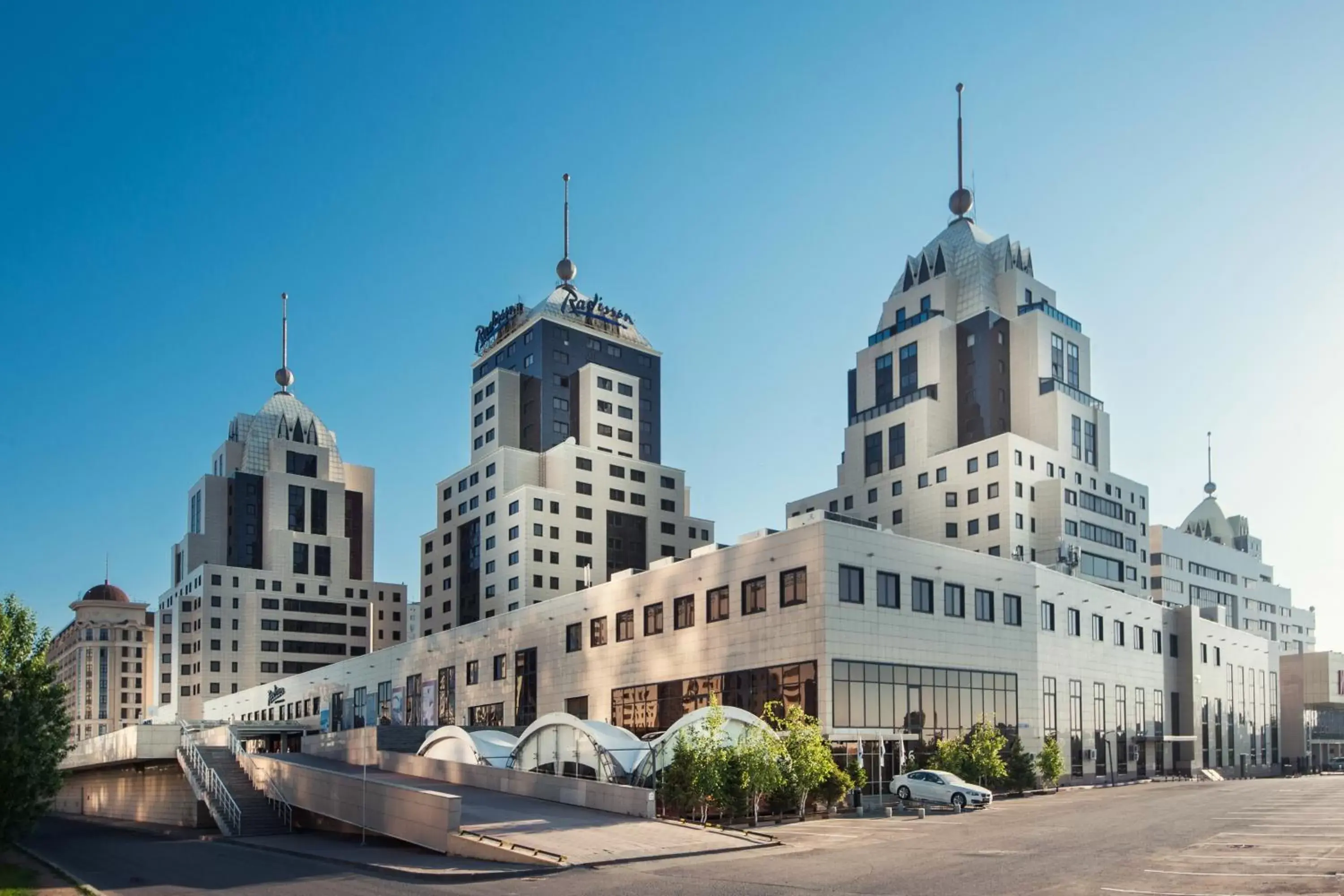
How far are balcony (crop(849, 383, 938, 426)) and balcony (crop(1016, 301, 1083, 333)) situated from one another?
420 inches

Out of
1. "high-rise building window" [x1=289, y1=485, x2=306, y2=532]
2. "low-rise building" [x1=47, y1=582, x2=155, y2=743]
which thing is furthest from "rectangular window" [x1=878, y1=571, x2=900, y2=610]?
"low-rise building" [x1=47, y1=582, x2=155, y2=743]

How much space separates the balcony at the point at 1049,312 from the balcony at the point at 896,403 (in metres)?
10.7

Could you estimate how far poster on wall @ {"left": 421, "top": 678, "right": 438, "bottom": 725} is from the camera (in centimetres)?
9450

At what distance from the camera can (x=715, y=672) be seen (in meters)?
61.9

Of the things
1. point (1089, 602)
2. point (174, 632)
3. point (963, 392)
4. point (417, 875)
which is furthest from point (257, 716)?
point (417, 875)

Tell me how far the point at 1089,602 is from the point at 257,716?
322 feet

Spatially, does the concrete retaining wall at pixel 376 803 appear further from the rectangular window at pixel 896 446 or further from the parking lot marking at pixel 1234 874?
the rectangular window at pixel 896 446

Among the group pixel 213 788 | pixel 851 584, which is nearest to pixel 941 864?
pixel 851 584

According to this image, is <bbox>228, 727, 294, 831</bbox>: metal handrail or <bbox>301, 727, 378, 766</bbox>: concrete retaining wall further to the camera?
<bbox>301, 727, 378, 766</bbox>: concrete retaining wall

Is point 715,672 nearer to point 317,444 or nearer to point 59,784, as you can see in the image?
point 59,784

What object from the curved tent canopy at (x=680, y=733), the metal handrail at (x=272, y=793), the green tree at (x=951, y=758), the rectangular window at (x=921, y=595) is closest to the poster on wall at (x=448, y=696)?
the metal handrail at (x=272, y=793)

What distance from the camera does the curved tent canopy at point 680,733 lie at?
4359 centimetres

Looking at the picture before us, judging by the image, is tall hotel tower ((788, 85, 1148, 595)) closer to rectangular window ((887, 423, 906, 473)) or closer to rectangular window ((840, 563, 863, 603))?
rectangular window ((887, 423, 906, 473))

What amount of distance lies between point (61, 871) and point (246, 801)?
43.5 feet
